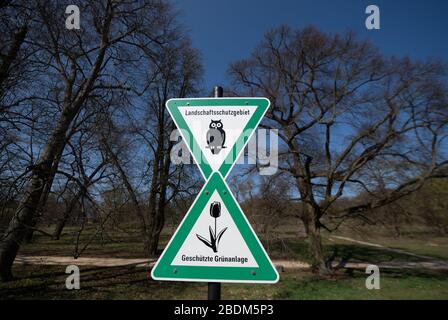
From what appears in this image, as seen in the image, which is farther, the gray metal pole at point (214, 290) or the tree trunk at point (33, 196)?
the tree trunk at point (33, 196)

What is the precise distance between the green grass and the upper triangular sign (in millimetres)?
7991

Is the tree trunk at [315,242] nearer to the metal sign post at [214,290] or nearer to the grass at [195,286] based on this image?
the grass at [195,286]

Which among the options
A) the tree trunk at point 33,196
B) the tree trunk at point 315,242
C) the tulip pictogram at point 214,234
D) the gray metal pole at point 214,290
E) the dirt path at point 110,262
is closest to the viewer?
the gray metal pole at point 214,290

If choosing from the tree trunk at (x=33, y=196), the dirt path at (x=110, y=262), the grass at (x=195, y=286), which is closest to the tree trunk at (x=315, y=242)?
the grass at (x=195, y=286)

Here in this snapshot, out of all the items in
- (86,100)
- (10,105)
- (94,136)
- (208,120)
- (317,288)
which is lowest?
(317,288)

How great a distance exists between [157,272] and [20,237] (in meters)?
6.90

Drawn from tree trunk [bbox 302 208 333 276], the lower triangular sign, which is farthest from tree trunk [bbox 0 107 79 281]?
tree trunk [bbox 302 208 333 276]

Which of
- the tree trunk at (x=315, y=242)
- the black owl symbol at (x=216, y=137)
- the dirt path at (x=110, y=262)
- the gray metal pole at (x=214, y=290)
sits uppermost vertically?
the black owl symbol at (x=216, y=137)

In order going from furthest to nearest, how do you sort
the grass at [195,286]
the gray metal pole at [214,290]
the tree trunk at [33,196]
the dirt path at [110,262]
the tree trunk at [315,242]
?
the dirt path at [110,262], the tree trunk at [315,242], the grass at [195,286], the tree trunk at [33,196], the gray metal pole at [214,290]

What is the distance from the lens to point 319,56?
1484 centimetres

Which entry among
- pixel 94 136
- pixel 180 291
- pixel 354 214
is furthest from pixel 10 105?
pixel 354 214

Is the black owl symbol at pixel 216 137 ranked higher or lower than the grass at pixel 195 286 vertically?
higher

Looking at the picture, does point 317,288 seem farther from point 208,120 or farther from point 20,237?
point 208,120

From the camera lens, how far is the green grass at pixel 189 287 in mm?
8312
